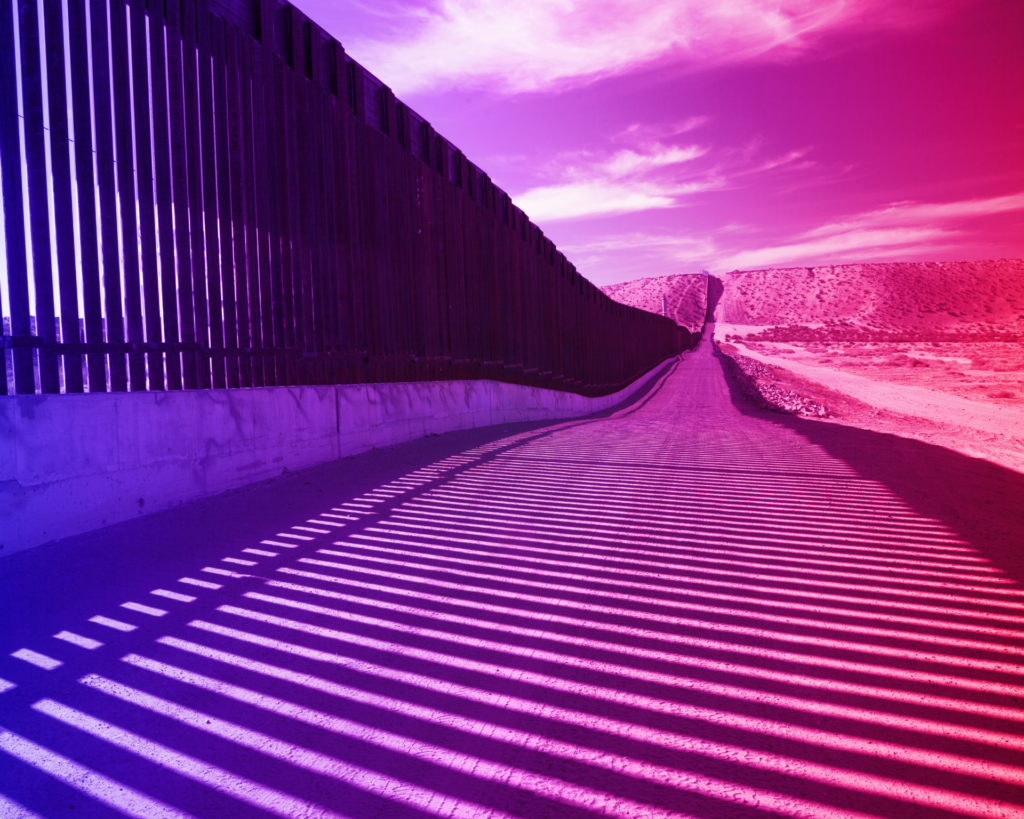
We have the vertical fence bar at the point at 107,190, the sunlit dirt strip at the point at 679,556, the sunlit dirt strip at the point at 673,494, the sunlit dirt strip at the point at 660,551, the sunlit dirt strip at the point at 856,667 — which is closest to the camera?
the sunlit dirt strip at the point at 856,667

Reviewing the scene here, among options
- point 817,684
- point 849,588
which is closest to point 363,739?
point 817,684

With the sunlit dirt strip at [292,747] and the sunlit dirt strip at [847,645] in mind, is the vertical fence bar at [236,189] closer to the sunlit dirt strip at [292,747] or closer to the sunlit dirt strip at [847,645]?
the sunlit dirt strip at [292,747]

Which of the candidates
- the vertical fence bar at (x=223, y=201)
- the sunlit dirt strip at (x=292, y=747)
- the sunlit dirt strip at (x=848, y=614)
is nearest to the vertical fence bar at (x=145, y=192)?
the vertical fence bar at (x=223, y=201)

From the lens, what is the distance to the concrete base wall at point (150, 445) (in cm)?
415

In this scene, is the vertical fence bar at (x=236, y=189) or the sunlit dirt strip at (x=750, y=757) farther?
the vertical fence bar at (x=236, y=189)

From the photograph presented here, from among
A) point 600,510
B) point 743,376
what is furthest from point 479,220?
point 743,376

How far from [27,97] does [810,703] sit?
5.92m

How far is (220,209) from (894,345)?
7411cm

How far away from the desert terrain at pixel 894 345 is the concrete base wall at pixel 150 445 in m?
9.74

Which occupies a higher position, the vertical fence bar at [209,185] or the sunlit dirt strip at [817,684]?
the vertical fence bar at [209,185]

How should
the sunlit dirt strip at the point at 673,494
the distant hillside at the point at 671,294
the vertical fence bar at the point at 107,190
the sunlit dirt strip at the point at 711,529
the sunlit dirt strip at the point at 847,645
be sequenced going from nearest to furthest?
the sunlit dirt strip at the point at 847,645
the sunlit dirt strip at the point at 711,529
the vertical fence bar at the point at 107,190
the sunlit dirt strip at the point at 673,494
the distant hillside at the point at 671,294

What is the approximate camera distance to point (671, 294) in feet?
565

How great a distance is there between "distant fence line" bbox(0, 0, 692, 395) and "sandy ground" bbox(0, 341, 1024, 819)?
1.60 metres

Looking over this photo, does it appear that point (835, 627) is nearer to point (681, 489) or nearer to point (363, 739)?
point (363, 739)
